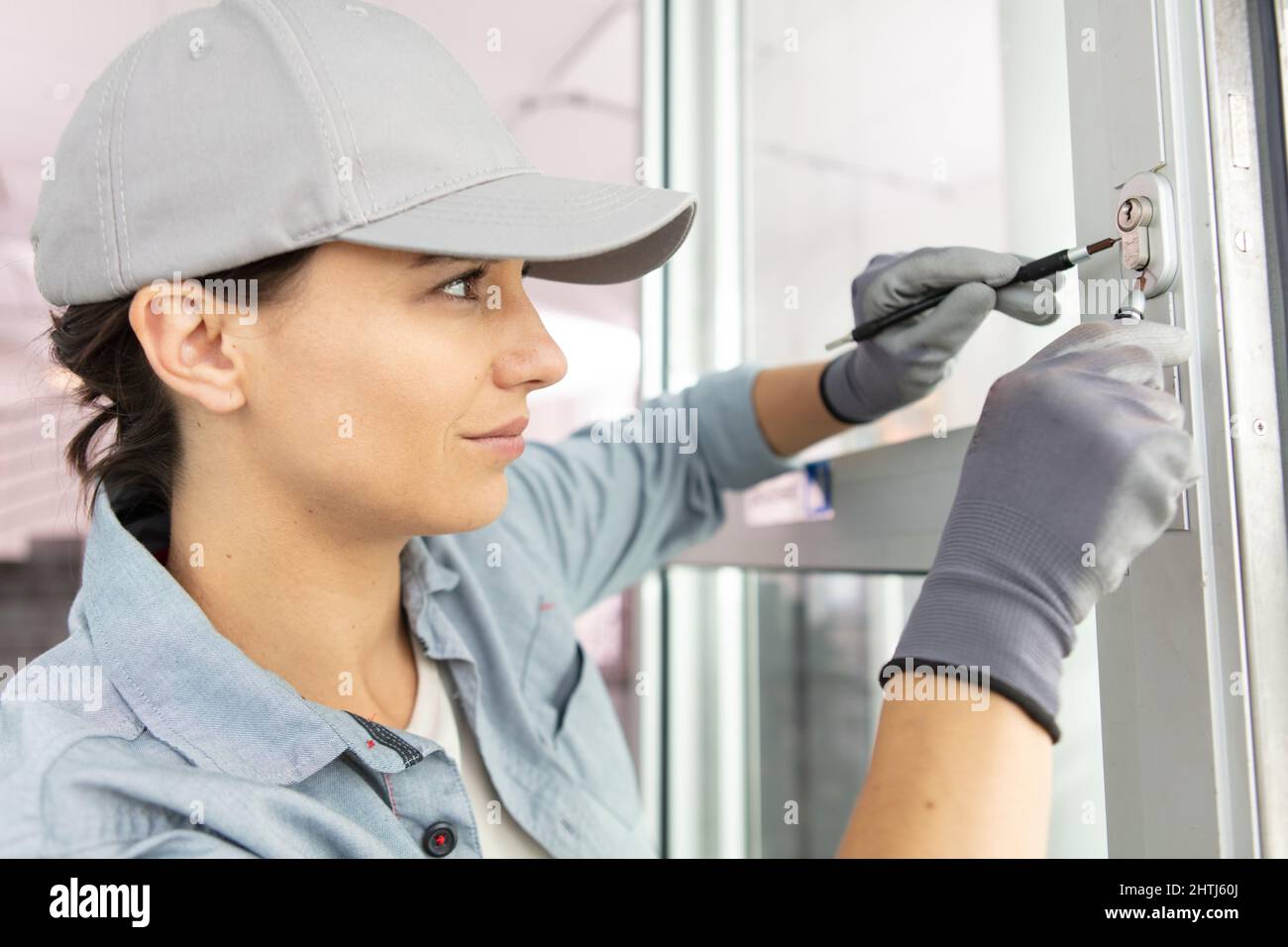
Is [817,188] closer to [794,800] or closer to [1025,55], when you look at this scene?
[1025,55]

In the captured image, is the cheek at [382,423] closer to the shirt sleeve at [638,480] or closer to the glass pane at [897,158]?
the shirt sleeve at [638,480]

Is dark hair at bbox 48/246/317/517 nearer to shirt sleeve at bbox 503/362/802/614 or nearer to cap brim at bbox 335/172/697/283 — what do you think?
cap brim at bbox 335/172/697/283

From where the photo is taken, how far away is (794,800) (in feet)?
4.31

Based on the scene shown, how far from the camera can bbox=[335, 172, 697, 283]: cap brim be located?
2.02ft

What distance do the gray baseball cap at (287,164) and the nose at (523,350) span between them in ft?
0.31

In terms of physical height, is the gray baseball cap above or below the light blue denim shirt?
above

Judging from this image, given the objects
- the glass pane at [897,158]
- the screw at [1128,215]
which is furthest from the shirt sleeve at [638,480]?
the screw at [1128,215]

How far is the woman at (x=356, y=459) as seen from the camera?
53 cm

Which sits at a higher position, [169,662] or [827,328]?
[827,328]

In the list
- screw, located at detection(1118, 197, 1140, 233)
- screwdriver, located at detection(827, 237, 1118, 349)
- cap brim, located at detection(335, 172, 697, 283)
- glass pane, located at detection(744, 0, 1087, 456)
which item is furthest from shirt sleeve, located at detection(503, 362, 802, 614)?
A: screw, located at detection(1118, 197, 1140, 233)

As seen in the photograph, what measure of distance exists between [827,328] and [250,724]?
0.79 m

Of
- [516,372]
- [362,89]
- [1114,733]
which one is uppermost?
[362,89]

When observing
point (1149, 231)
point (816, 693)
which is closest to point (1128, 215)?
point (1149, 231)
